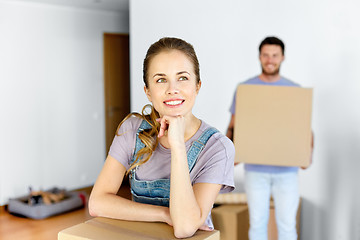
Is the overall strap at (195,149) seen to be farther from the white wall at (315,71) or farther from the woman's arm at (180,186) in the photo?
the white wall at (315,71)

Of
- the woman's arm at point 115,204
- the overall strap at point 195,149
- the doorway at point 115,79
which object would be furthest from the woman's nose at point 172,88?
the doorway at point 115,79

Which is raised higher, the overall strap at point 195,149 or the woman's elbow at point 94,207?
the overall strap at point 195,149

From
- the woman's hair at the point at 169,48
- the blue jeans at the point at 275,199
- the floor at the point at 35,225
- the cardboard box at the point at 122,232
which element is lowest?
the floor at the point at 35,225

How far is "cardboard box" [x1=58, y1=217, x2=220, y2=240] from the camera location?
0.90 meters

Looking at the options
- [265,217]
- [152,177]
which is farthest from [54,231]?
[152,177]

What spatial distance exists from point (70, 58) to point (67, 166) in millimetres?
1242

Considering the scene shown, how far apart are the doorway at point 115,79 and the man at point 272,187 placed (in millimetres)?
3054

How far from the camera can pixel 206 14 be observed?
3684 mm

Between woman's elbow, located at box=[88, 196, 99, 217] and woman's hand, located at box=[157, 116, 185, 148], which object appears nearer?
woman's hand, located at box=[157, 116, 185, 148]

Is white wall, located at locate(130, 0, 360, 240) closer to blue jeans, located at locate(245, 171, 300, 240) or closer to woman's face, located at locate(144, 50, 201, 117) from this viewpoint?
blue jeans, located at locate(245, 171, 300, 240)

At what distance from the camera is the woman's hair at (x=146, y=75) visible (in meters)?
1.00

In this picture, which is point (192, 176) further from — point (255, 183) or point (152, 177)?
point (255, 183)

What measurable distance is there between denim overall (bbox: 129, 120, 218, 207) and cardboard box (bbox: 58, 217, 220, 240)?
8 centimetres

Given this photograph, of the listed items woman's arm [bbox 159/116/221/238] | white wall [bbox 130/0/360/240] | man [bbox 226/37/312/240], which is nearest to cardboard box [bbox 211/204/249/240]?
man [bbox 226/37/312/240]
